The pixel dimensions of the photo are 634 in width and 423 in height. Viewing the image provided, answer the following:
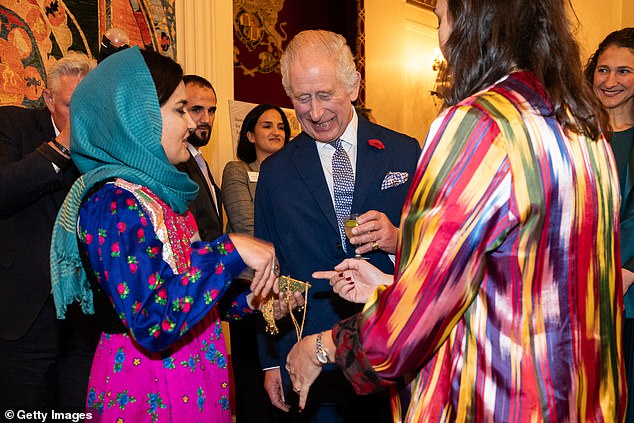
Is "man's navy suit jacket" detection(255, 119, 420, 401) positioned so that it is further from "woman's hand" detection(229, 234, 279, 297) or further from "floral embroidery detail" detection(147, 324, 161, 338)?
"floral embroidery detail" detection(147, 324, 161, 338)

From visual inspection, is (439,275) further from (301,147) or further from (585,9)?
(585,9)

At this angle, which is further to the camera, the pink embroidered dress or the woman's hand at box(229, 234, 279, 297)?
the woman's hand at box(229, 234, 279, 297)

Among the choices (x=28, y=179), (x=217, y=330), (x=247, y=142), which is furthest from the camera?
(x=247, y=142)

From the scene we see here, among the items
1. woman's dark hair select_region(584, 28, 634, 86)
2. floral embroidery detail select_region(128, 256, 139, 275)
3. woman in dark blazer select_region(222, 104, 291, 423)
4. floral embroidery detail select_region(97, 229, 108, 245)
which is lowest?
woman in dark blazer select_region(222, 104, 291, 423)

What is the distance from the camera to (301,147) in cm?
250

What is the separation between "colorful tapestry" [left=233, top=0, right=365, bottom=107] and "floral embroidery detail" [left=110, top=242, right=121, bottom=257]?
4691mm

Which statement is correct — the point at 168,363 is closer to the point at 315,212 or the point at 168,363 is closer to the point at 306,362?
the point at 306,362

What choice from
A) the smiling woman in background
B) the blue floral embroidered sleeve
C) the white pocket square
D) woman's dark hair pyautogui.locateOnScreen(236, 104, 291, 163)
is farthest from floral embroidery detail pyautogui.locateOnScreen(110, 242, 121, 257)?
woman's dark hair pyautogui.locateOnScreen(236, 104, 291, 163)

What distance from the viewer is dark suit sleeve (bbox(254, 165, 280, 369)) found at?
7.78 ft

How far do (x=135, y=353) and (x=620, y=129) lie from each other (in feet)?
8.13

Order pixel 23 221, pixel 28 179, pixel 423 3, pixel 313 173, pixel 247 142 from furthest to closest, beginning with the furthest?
pixel 423 3 < pixel 247 142 < pixel 23 221 < pixel 28 179 < pixel 313 173

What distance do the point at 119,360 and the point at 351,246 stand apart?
0.94 metres

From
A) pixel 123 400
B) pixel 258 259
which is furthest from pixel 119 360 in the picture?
pixel 258 259

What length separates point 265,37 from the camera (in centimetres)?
627
